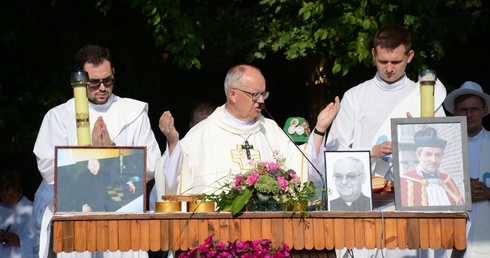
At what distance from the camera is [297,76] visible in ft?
46.3

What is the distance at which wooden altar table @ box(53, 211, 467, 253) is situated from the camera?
7.35m

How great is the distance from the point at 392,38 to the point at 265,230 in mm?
2060

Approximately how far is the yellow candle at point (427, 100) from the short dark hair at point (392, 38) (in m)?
0.96

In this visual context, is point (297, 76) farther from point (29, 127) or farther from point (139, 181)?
point (139, 181)

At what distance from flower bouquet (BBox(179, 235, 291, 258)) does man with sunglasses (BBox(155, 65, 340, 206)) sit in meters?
1.12

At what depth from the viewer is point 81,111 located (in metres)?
7.74

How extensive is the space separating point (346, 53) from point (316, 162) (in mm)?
3193

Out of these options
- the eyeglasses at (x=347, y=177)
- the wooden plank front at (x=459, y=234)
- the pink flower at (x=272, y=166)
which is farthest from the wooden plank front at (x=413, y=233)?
the pink flower at (x=272, y=166)

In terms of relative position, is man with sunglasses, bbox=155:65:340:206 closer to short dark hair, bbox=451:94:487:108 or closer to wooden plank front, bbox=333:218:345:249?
wooden plank front, bbox=333:218:345:249

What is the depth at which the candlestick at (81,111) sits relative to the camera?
7.74 metres

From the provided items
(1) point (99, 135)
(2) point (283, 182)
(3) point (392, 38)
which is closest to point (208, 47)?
(3) point (392, 38)

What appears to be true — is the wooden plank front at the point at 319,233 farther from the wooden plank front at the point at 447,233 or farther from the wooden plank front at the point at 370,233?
the wooden plank front at the point at 447,233

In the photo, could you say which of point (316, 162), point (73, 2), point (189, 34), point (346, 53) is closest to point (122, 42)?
point (73, 2)

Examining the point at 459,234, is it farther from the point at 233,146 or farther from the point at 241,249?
the point at 233,146
